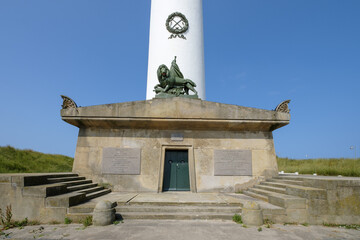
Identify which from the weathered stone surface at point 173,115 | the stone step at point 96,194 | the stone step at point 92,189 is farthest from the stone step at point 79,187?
the weathered stone surface at point 173,115

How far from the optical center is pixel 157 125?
11.4m

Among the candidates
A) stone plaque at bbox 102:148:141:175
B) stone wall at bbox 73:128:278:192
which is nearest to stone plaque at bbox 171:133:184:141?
stone wall at bbox 73:128:278:192

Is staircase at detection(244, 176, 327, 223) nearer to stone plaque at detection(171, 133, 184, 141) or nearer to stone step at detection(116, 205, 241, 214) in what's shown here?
stone step at detection(116, 205, 241, 214)

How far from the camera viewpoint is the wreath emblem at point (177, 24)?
20252mm

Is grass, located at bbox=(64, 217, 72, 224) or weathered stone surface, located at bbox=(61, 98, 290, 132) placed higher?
weathered stone surface, located at bbox=(61, 98, 290, 132)

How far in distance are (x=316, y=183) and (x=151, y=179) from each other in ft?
24.8

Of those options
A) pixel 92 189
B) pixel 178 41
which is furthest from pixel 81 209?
pixel 178 41

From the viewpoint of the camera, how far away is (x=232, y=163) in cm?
1122

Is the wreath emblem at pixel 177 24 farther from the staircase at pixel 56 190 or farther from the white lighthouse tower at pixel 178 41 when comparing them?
the staircase at pixel 56 190

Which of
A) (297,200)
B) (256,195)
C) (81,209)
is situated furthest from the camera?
(256,195)

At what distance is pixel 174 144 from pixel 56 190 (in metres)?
5.97

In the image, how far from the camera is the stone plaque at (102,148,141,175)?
10930 mm

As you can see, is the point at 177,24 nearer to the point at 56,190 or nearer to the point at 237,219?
the point at 56,190

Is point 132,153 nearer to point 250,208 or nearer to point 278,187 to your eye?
point 250,208
